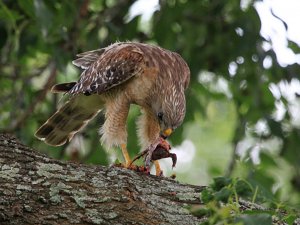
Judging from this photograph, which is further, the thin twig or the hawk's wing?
the thin twig

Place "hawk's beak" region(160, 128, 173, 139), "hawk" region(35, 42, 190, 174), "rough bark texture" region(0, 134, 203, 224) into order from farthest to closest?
1. "hawk" region(35, 42, 190, 174)
2. "hawk's beak" region(160, 128, 173, 139)
3. "rough bark texture" region(0, 134, 203, 224)

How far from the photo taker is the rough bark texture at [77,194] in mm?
3811

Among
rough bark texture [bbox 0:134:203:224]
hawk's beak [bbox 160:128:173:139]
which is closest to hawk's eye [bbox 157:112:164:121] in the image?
hawk's beak [bbox 160:128:173:139]

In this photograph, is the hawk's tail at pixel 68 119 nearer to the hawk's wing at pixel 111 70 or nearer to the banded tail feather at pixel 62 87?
the banded tail feather at pixel 62 87

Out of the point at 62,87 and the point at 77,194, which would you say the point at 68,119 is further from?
the point at 77,194

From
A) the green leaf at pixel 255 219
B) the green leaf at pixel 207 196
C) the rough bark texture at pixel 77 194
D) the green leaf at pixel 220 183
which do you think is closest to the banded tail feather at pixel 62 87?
the rough bark texture at pixel 77 194

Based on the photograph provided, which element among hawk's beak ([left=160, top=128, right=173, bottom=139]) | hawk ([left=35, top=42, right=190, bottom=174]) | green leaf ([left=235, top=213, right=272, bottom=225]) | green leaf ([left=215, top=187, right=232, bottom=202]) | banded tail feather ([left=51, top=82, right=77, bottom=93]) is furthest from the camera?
banded tail feather ([left=51, top=82, right=77, bottom=93])

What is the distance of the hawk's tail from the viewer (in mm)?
6891

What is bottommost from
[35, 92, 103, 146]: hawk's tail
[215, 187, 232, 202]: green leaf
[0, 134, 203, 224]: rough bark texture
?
[35, 92, 103, 146]: hawk's tail

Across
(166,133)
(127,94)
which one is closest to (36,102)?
(127,94)

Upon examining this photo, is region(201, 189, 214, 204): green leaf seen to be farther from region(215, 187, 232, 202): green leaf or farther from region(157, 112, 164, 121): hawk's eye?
region(157, 112, 164, 121): hawk's eye

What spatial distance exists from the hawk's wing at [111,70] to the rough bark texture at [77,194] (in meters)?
Answer: 2.11

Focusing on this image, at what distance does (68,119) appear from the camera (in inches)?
275

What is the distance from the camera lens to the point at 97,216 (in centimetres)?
388
